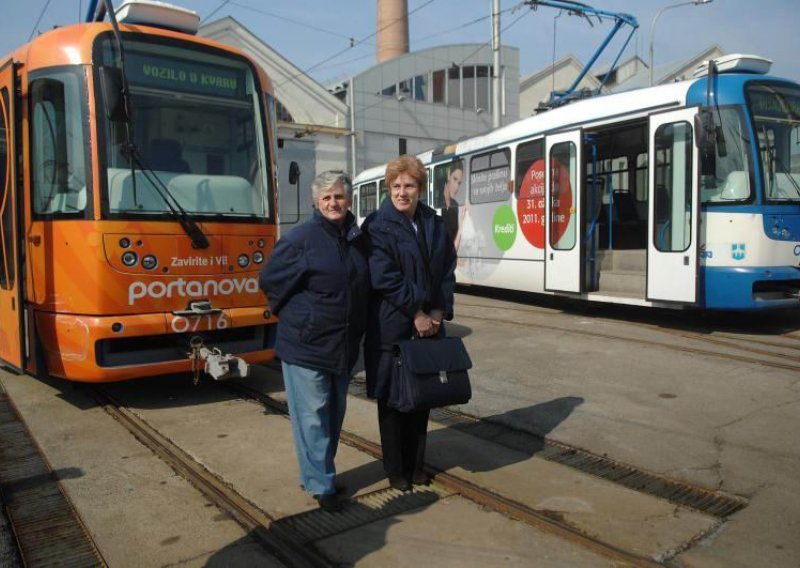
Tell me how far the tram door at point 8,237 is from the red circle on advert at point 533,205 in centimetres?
740

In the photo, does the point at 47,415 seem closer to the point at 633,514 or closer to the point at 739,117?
the point at 633,514

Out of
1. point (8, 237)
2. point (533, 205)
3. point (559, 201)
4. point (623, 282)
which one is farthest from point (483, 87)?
point (8, 237)

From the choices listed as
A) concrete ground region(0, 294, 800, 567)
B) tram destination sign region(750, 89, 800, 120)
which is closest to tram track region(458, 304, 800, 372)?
concrete ground region(0, 294, 800, 567)

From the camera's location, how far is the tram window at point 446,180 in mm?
13305

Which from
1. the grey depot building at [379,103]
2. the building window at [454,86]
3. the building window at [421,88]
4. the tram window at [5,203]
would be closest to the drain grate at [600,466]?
the tram window at [5,203]

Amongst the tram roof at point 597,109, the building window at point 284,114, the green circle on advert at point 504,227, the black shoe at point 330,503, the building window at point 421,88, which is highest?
the building window at point 421,88

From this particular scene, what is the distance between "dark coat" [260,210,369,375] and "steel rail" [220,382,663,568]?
3.31 feet

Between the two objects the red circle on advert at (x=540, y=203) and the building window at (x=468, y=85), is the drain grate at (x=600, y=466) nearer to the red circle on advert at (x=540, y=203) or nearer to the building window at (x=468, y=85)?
the red circle on advert at (x=540, y=203)

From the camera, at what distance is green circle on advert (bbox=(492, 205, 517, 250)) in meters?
11.4

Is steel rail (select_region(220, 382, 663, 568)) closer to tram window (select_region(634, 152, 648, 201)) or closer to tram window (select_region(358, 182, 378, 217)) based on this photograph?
tram window (select_region(634, 152, 648, 201))

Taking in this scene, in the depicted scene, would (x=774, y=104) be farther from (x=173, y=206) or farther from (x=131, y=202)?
(x=131, y=202)

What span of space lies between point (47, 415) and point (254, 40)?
22.7 metres

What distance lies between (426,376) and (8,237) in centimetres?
456

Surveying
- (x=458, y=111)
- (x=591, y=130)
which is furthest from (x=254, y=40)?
(x=591, y=130)
